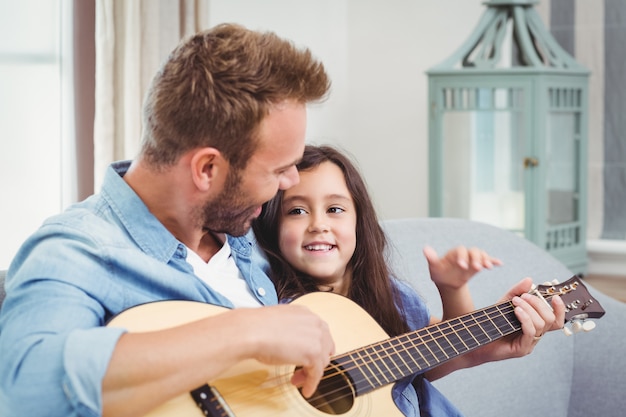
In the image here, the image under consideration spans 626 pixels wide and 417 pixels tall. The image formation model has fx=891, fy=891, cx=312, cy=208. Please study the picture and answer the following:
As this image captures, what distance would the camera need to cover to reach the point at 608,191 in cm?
371

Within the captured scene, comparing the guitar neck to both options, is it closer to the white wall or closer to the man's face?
the man's face

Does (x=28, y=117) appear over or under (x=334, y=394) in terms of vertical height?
over

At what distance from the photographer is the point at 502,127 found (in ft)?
10.0

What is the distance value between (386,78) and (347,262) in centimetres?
247

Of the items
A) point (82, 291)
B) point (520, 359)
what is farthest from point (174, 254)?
point (520, 359)

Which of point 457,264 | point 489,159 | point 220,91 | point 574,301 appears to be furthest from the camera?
point 489,159

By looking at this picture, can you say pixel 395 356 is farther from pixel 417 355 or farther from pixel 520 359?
pixel 520 359

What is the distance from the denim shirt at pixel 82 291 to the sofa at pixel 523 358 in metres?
0.58

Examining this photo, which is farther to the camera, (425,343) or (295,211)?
(295,211)

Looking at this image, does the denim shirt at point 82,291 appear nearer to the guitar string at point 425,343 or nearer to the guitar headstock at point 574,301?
the guitar string at point 425,343

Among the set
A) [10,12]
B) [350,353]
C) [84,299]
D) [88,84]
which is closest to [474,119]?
[88,84]

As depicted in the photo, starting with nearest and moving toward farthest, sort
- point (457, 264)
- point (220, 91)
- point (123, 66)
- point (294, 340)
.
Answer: point (294, 340), point (220, 91), point (457, 264), point (123, 66)

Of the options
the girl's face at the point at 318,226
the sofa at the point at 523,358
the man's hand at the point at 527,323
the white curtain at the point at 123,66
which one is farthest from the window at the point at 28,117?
the man's hand at the point at 527,323

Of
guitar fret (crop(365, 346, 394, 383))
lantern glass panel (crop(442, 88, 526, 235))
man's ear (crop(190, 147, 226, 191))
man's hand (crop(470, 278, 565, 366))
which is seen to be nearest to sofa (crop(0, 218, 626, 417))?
man's hand (crop(470, 278, 565, 366))
